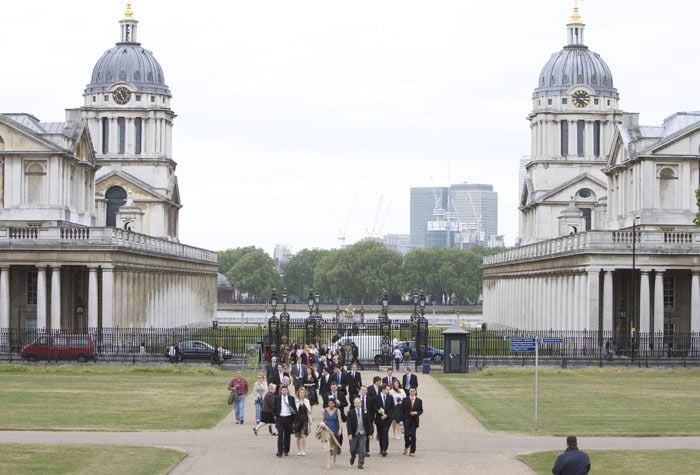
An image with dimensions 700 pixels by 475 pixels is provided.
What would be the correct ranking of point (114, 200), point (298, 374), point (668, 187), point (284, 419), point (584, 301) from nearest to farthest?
point (284, 419) → point (298, 374) → point (584, 301) → point (668, 187) → point (114, 200)

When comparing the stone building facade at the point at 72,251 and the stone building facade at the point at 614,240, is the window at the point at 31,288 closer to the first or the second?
the stone building facade at the point at 72,251

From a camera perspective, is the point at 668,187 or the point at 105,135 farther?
the point at 105,135

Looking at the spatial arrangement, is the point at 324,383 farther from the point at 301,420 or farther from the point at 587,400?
the point at 587,400

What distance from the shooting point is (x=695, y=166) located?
98312 millimetres

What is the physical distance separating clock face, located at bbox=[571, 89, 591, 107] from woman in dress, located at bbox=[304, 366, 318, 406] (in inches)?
3895

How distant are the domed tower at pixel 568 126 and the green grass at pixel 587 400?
74.9 metres

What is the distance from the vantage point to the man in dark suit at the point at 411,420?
40.4 meters

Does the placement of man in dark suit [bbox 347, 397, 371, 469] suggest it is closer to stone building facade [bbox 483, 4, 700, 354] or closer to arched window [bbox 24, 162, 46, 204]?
stone building facade [bbox 483, 4, 700, 354]

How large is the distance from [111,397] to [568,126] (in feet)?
326

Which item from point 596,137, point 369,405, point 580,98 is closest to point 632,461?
point 369,405

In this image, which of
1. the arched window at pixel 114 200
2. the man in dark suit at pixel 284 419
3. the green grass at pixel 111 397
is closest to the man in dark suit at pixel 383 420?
the man in dark suit at pixel 284 419

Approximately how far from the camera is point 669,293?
311ft

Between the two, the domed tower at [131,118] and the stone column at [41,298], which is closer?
the stone column at [41,298]

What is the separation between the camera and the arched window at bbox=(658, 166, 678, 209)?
3898 inches
